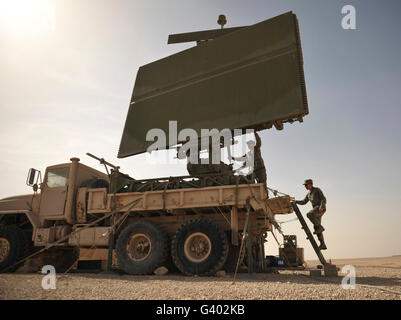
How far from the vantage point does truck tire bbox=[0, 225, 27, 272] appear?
8695 millimetres

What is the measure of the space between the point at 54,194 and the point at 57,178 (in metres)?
0.49

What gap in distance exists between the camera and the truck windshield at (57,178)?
962 cm

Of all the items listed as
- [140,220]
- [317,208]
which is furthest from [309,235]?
[140,220]

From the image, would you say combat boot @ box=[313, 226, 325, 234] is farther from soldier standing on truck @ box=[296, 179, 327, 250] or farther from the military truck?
the military truck

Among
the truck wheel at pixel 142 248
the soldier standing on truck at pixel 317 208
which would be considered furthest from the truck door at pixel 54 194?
the soldier standing on truck at pixel 317 208

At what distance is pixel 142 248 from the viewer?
25.9ft

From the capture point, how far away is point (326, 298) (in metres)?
3.82

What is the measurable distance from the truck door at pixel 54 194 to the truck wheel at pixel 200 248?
4074 millimetres

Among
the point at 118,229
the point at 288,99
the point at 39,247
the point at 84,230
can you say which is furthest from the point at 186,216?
the point at 39,247

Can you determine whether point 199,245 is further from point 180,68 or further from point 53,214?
point 180,68

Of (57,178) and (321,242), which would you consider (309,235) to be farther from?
(57,178)

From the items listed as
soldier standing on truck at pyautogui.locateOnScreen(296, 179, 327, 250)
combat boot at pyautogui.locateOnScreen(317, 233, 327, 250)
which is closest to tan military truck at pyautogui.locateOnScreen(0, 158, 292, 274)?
soldier standing on truck at pyautogui.locateOnScreen(296, 179, 327, 250)

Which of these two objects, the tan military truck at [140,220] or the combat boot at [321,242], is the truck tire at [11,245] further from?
the combat boot at [321,242]

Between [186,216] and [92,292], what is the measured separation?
158 inches
